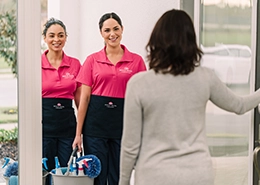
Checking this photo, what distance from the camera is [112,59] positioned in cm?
400

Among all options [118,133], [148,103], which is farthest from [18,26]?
[118,133]

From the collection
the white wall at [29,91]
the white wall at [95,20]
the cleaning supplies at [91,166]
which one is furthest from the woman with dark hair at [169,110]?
the white wall at [95,20]

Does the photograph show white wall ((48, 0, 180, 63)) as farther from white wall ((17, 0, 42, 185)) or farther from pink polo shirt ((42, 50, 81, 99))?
white wall ((17, 0, 42, 185))

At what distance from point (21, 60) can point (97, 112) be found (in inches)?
52.7

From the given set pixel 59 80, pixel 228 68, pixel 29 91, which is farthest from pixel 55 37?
pixel 228 68

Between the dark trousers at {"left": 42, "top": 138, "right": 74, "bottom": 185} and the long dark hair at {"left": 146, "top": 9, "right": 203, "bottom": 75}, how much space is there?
7.44 ft

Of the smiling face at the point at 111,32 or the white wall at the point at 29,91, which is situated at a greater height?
the smiling face at the point at 111,32

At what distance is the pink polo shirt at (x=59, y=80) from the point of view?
A: 161 inches

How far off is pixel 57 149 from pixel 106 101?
572mm

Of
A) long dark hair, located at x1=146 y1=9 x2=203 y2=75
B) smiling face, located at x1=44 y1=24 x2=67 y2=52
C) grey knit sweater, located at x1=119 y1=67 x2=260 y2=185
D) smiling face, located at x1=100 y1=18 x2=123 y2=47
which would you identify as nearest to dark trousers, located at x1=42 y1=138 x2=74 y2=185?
smiling face, located at x1=44 y1=24 x2=67 y2=52

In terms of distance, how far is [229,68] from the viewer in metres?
2.92

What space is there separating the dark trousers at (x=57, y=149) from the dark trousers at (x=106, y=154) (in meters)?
0.23

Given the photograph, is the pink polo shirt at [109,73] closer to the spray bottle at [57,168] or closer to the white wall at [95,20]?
the white wall at [95,20]

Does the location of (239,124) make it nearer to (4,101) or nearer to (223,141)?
(223,141)
